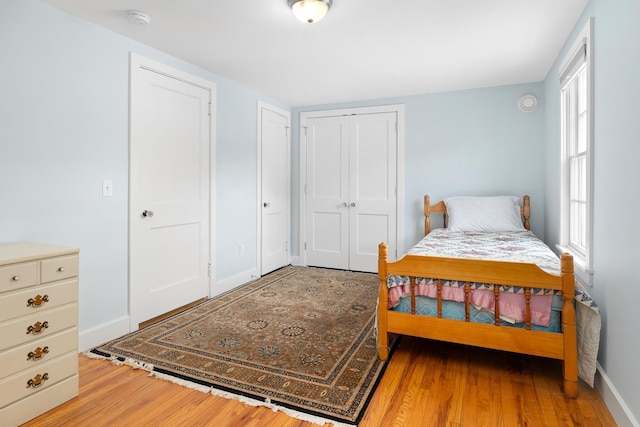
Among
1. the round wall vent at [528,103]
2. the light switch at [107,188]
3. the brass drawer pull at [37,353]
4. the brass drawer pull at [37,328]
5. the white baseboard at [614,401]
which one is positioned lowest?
the white baseboard at [614,401]

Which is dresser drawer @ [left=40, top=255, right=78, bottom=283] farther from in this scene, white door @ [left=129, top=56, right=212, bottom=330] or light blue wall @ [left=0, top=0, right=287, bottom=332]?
white door @ [left=129, top=56, right=212, bottom=330]

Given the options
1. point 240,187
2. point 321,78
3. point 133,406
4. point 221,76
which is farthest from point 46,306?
point 321,78

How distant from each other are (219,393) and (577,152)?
3.08m

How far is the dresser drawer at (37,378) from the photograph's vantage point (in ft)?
5.45

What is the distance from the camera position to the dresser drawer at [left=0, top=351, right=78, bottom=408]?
1.66 meters

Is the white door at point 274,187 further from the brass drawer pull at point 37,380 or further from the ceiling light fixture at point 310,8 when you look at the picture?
the brass drawer pull at point 37,380

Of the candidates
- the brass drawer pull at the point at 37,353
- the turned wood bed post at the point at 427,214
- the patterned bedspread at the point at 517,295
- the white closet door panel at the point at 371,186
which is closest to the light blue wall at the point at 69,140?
the brass drawer pull at the point at 37,353

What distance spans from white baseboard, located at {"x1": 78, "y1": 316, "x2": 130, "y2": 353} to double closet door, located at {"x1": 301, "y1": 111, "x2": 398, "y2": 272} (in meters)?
2.74

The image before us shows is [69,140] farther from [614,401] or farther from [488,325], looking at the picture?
[614,401]

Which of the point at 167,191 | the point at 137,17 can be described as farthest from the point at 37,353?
the point at 137,17

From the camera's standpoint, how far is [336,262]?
4996 millimetres

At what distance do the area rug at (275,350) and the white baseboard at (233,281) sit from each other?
10 centimetres

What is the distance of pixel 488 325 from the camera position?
6.79ft

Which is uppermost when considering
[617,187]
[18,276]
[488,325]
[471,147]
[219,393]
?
[471,147]
